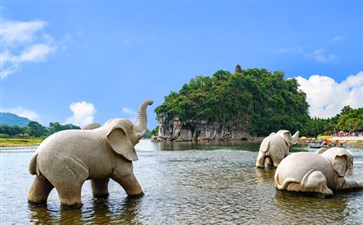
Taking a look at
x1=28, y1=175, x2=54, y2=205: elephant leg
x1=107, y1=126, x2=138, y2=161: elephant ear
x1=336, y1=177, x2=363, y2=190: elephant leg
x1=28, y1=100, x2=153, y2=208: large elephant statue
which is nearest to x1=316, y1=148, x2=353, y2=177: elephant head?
x1=336, y1=177, x2=363, y2=190: elephant leg

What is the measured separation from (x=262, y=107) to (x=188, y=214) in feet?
321

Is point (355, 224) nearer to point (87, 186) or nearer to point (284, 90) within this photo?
point (87, 186)

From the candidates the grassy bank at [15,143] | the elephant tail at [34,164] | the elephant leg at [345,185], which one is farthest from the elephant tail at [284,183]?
the grassy bank at [15,143]

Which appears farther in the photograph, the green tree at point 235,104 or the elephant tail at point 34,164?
the green tree at point 235,104

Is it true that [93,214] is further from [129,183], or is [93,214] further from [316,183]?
[316,183]

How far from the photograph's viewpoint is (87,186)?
13.6 meters

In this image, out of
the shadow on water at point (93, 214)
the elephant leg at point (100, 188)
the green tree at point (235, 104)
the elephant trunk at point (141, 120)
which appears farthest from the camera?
the green tree at point (235, 104)

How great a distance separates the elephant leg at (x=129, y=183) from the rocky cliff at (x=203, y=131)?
86.0 m

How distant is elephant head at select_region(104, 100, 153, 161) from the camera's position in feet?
33.2

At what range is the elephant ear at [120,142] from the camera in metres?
10.1

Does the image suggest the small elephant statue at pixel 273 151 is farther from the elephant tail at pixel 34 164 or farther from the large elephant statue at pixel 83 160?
the elephant tail at pixel 34 164

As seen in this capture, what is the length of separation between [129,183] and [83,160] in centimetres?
180

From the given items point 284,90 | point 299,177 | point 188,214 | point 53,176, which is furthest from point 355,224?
point 284,90

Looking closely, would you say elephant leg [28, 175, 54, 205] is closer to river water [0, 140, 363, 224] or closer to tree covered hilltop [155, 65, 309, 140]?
river water [0, 140, 363, 224]
